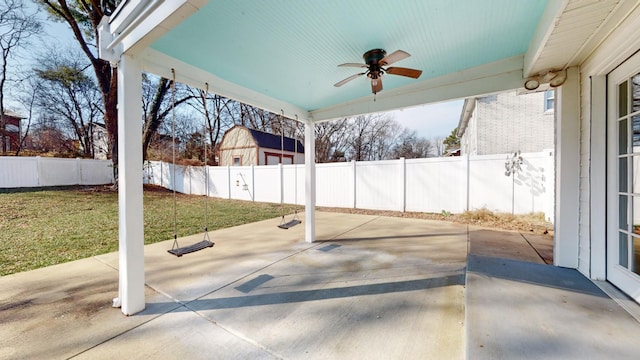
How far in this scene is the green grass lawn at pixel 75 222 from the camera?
12.9ft

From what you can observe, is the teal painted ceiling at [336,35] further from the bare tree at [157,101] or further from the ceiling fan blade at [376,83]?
the bare tree at [157,101]

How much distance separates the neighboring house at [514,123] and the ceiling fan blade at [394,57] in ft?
24.0

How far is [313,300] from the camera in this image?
97.7 inches

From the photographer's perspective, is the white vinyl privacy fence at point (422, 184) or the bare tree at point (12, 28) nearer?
the white vinyl privacy fence at point (422, 184)

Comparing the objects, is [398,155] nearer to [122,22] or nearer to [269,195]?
[269,195]

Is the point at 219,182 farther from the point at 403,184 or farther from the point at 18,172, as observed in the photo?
the point at 403,184

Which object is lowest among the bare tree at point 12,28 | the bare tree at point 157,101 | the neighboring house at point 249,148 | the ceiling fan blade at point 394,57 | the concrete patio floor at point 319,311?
the concrete patio floor at point 319,311

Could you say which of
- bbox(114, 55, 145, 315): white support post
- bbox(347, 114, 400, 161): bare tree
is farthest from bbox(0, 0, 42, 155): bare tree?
bbox(347, 114, 400, 161): bare tree

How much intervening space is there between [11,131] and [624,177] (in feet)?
80.4

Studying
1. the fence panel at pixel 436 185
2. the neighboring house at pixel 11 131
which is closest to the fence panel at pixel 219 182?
the fence panel at pixel 436 185

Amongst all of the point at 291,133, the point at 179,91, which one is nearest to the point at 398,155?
the point at 291,133

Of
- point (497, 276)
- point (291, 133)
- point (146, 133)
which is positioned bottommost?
point (497, 276)

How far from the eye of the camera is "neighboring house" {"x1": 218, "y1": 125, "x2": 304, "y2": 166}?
15297 mm

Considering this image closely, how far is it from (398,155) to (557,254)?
19.1m
